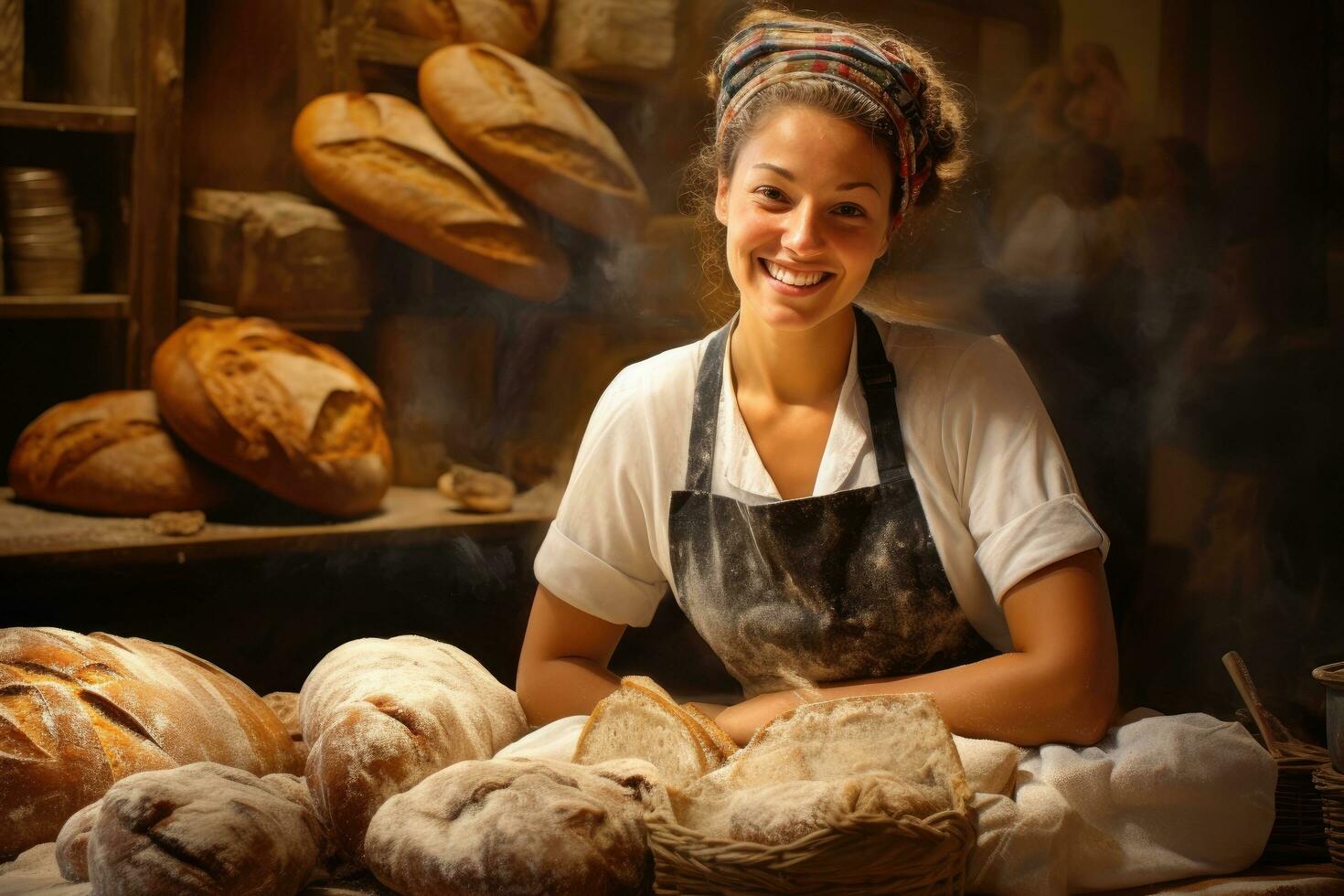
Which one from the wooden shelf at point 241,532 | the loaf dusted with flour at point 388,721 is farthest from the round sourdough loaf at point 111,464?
the loaf dusted with flour at point 388,721

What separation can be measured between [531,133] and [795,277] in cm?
99

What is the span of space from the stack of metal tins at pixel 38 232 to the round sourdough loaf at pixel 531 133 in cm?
74

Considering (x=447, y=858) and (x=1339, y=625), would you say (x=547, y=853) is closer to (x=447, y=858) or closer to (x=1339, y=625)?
(x=447, y=858)

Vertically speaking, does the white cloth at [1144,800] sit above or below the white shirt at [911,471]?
below

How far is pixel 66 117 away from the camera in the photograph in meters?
2.32

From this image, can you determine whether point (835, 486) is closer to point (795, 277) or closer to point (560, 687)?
point (795, 277)

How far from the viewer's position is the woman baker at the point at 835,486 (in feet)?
6.17

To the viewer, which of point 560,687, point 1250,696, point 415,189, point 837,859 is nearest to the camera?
point 837,859

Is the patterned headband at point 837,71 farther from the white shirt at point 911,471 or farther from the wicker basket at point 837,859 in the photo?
the wicker basket at point 837,859

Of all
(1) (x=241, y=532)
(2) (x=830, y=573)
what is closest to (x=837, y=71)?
(2) (x=830, y=573)

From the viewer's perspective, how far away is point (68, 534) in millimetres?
2369

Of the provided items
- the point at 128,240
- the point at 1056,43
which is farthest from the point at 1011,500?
the point at 128,240

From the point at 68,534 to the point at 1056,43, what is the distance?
2314 mm

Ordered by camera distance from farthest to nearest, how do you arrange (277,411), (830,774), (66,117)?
(277,411) < (66,117) < (830,774)
